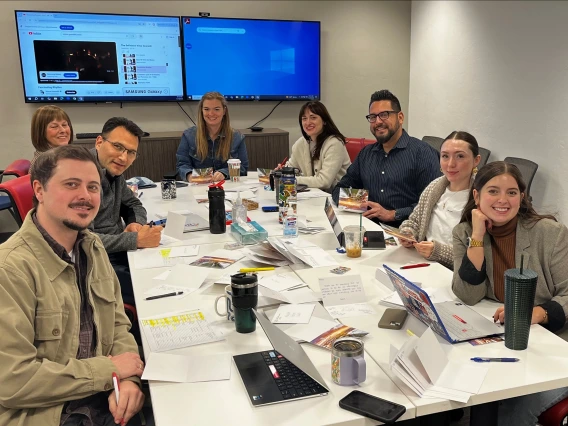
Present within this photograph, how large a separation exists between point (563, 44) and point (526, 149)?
33.6 inches

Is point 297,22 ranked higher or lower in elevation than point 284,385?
higher

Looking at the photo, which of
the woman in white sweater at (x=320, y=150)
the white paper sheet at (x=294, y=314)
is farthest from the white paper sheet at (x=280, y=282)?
the woman in white sweater at (x=320, y=150)

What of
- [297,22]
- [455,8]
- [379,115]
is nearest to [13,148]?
[297,22]

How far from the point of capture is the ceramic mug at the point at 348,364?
1308 millimetres

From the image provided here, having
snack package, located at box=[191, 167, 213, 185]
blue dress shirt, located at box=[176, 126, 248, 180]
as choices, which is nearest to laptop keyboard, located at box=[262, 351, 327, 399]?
snack package, located at box=[191, 167, 213, 185]

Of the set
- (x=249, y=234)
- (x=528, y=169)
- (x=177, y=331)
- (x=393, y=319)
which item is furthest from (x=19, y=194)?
(x=528, y=169)

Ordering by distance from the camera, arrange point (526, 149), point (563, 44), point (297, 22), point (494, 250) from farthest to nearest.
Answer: point (297, 22) < point (526, 149) < point (563, 44) < point (494, 250)

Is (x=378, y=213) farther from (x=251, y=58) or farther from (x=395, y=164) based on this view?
Answer: (x=251, y=58)

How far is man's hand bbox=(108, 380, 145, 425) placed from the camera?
1.39m

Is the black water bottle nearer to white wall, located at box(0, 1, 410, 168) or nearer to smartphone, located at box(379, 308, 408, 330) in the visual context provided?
smartphone, located at box(379, 308, 408, 330)

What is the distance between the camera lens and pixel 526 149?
14.0 ft

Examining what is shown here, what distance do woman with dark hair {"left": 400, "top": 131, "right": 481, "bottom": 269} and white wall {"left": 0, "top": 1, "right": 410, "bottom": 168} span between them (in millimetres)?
3573

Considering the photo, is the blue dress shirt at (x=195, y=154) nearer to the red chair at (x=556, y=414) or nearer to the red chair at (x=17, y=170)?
the red chair at (x=17, y=170)

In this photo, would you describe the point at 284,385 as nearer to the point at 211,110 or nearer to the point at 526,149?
the point at 211,110
